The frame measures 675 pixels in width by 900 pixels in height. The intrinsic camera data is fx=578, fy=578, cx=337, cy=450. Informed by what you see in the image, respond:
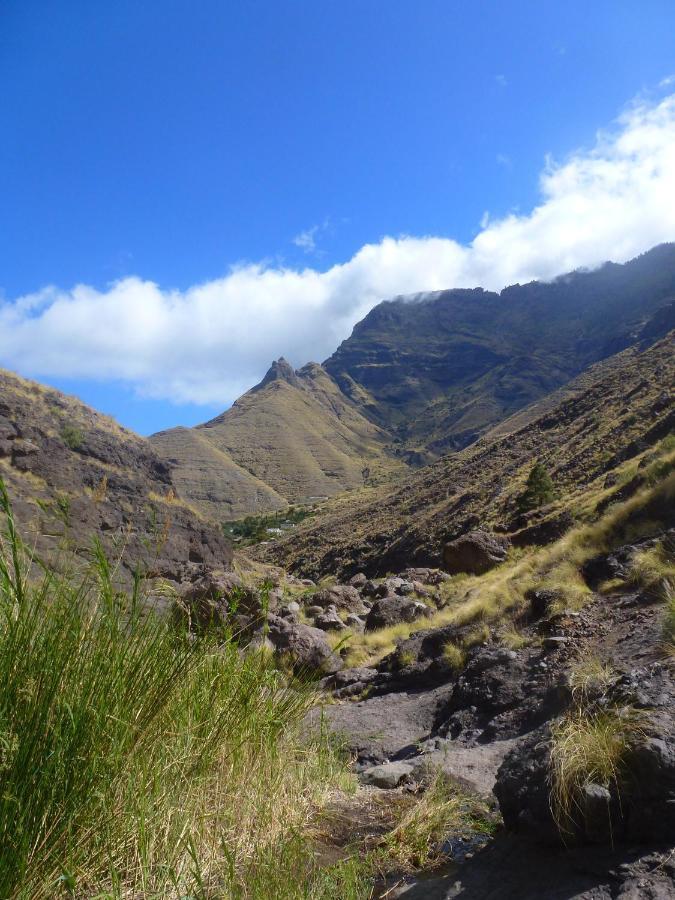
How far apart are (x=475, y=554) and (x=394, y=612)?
21.9ft

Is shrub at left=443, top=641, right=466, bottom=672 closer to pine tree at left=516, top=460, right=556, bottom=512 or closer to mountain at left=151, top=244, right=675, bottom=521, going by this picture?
pine tree at left=516, top=460, right=556, bottom=512

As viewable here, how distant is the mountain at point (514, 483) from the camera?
2731 cm

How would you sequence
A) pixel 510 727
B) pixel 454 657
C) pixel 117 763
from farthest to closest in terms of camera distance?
pixel 454 657 → pixel 510 727 → pixel 117 763

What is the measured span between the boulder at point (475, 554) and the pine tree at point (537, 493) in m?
8.52

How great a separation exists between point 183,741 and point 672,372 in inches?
1865

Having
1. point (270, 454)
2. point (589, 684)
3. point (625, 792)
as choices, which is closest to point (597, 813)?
point (625, 792)

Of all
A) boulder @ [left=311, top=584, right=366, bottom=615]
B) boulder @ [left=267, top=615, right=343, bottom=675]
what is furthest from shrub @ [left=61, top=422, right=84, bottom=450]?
boulder @ [left=267, top=615, right=343, bottom=675]

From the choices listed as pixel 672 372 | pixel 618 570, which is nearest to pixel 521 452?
pixel 672 372

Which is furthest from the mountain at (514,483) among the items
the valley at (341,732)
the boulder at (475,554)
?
the valley at (341,732)

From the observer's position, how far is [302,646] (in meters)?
10.7

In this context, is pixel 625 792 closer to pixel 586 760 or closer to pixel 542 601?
pixel 586 760

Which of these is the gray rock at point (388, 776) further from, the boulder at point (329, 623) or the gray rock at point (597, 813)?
the boulder at point (329, 623)

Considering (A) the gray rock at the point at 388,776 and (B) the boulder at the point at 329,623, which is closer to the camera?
(A) the gray rock at the point at 388,776

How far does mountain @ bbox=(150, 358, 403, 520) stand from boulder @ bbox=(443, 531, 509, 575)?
6754 centimetres
